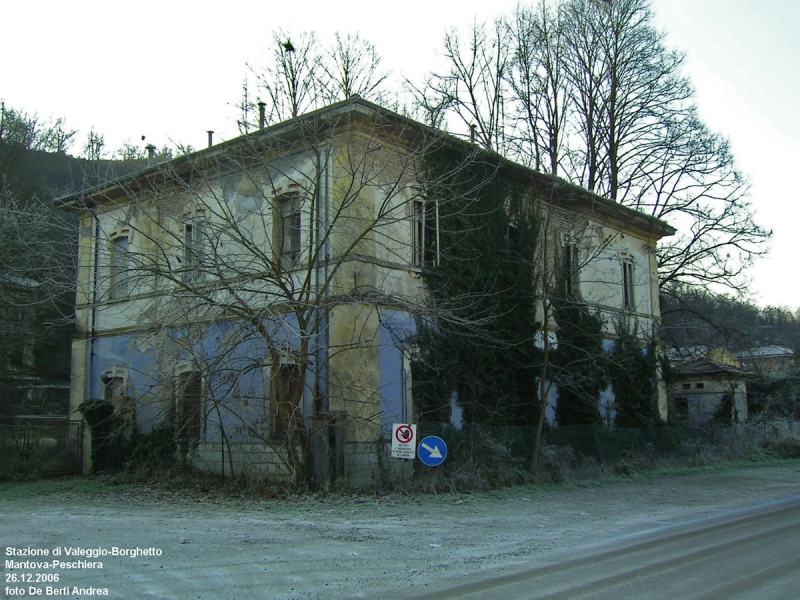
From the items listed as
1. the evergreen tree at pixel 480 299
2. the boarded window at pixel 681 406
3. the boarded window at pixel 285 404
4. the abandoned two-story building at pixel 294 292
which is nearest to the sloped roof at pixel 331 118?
the abandoned two-story building at pixel 294 292

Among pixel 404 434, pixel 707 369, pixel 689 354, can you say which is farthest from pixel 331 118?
pixel 707 369

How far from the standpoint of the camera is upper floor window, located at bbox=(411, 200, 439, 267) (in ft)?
60.5

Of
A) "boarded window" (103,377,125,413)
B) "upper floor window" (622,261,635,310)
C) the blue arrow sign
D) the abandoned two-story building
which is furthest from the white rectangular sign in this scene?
"upper floor window" (622,261,635,310)

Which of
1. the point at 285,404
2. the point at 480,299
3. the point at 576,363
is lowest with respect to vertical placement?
the point at 285,404

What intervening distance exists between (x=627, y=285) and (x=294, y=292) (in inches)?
580

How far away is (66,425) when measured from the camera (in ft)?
71.8

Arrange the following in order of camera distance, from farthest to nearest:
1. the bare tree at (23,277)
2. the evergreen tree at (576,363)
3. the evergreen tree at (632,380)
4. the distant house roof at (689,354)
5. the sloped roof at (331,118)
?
the distant house roof at (689,354), the evergreen tree at (632,380), the evergreen tree at (576,363), the bare tree at (23,277), the sloped roof at (331,118)

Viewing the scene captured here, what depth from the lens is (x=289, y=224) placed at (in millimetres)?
18781

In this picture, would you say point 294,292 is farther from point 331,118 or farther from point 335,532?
point 335,532

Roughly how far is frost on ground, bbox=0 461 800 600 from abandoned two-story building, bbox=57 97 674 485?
1.93 metres

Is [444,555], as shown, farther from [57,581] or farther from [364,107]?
[364,107]

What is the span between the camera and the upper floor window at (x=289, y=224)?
1828 centimetres

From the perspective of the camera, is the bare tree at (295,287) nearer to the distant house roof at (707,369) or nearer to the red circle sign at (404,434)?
the red circle sign at (404,434)

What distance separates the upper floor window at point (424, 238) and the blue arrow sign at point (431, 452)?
4.24m
